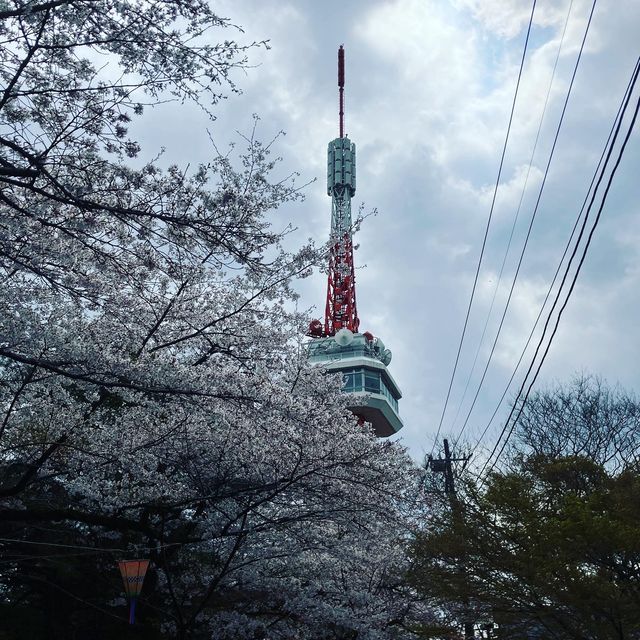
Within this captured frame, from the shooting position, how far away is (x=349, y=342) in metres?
51.2

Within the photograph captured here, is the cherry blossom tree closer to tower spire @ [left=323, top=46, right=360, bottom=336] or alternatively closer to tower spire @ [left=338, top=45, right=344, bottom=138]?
tower spire @ [left=323, top=46, right=360, bottom=336]

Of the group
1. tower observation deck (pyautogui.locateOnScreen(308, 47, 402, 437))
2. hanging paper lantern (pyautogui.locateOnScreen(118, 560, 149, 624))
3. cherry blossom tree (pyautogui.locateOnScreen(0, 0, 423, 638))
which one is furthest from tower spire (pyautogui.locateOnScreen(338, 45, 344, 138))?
hanging paper lantern (pyautogui.locateOnScreen(118, 560, 149, 624))

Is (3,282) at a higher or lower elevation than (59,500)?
higher

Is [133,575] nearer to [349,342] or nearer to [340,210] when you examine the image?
[349,342]

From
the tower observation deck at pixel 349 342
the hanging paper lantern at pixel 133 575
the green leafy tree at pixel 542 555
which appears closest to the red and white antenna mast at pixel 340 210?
the tower observation deck at pixel 349 342

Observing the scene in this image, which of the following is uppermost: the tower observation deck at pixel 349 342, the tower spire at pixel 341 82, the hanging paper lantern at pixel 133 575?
the tower spire at pixel 341 82

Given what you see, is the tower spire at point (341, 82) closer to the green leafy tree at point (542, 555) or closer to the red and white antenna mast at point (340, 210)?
the red and white antenna mast at point (340, 210)

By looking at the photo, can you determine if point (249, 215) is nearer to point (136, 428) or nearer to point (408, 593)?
point (136, 428)

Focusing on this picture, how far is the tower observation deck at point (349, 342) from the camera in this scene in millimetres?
52406

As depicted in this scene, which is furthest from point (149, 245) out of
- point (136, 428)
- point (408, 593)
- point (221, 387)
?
point (408, 593)

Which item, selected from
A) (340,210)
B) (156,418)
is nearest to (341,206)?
(340,210)

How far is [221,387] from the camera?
927 centimetres

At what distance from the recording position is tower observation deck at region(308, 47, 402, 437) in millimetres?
52406

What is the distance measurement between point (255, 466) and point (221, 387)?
2.22m
